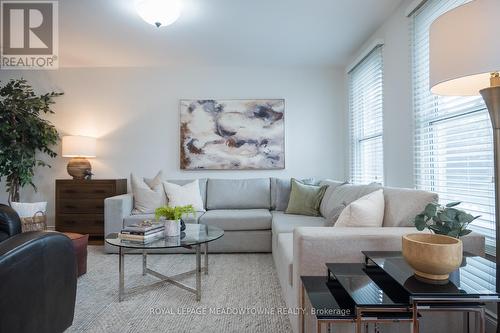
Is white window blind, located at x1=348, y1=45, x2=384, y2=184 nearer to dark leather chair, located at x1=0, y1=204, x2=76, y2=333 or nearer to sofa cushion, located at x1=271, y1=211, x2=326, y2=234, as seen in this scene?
sofa cushion, located at x1=271, y1=211, x2=326, y2=234

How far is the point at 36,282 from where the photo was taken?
3.96 ft

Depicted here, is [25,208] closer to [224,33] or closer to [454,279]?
[224,33]

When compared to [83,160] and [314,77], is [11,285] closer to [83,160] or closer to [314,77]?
[83,160]

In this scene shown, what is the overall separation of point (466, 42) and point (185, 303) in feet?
7.08

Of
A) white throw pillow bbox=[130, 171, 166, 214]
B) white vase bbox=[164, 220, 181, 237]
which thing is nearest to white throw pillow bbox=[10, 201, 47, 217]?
white throw pillow bbox=[130, 171, 166, 214]

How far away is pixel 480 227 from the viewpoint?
172cm

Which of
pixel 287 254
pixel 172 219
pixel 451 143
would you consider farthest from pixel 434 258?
pixel 172 219

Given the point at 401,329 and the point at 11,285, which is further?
the point at 401,329

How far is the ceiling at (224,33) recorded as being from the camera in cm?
257

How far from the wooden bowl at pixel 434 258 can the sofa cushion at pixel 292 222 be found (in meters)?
1.48

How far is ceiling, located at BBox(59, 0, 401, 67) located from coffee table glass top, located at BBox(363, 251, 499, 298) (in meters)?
2.23

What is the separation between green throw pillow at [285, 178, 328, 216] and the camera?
3.23 m

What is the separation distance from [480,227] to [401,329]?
834 millimetres

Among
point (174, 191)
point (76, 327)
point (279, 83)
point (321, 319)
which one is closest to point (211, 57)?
point (279, 83)
